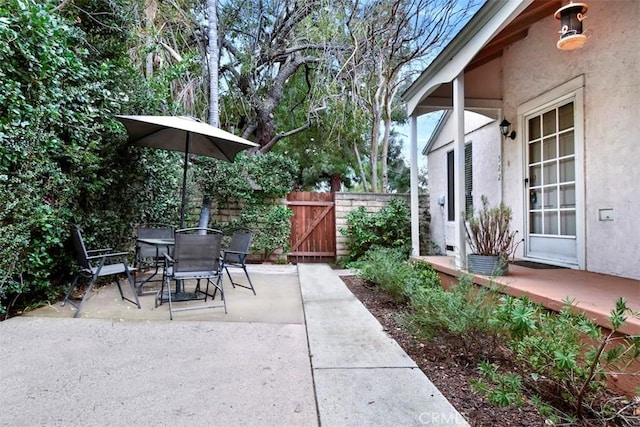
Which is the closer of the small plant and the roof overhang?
the roof overhang

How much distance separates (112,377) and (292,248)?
545 centimetres

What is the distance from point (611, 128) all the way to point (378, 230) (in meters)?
4.49

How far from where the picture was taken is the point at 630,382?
1936 millimetres

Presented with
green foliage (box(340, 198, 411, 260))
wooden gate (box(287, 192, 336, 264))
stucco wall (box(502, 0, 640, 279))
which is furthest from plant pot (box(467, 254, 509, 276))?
wooden gate (box(287, 192, 336, 264))

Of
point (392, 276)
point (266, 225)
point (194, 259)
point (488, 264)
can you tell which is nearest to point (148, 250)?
point (194, 259)

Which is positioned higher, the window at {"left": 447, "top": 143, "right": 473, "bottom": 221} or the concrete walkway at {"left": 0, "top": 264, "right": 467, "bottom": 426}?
the window at {"left": 447, "top": 143, "right": 473, "bottom": 221}

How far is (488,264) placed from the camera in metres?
3.48

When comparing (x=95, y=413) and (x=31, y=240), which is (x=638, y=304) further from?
(x=31, y=240)

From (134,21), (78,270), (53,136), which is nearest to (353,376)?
(78,270)

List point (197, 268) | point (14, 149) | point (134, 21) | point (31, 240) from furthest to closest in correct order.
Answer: point (134, 21)
point (197, 268)
point (31, 240)
point (14, 149)

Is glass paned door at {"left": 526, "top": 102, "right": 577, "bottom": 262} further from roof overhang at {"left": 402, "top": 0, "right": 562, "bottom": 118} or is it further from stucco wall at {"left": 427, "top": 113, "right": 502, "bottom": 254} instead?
roof overhang at {"left": 402, "top": 0, "right": 562, "bottom": 118}

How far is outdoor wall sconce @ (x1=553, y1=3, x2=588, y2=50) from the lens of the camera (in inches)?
121

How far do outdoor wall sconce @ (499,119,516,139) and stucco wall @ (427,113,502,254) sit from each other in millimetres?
155

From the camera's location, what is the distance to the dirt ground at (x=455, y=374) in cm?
175
